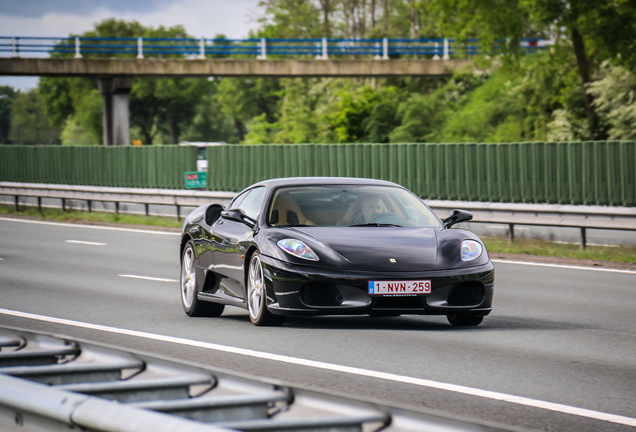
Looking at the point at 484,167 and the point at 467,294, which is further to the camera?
the point at 484,167

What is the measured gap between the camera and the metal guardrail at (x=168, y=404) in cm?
284

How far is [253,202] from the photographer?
10164mm

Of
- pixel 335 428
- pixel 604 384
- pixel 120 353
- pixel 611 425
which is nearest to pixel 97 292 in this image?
pixel 604 384

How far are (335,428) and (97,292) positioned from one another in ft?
33.0

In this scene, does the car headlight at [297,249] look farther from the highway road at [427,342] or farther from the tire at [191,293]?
the tire at [191,293]

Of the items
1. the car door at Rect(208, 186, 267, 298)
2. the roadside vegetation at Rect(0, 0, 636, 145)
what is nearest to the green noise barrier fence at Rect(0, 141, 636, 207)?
the roadside vegetation at Rect(0, 0, 636, 145)

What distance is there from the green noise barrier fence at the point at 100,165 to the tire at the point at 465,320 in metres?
23.0

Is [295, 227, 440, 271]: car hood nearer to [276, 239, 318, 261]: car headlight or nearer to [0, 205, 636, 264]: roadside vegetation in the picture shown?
[276, 239, 318, 261]: car headlight

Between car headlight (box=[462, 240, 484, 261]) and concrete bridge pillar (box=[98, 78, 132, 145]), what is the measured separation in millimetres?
44861

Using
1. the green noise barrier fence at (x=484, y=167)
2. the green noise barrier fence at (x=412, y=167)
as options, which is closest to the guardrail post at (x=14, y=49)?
the green noise barrier fence at (x=412, y=167)

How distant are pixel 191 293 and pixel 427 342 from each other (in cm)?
288

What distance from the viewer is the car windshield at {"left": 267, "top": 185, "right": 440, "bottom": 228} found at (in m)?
9.69

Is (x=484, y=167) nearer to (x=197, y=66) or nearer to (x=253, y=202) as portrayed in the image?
(x=253, y=202)

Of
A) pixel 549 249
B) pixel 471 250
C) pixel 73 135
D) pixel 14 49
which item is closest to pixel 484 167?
pixel 549 249
